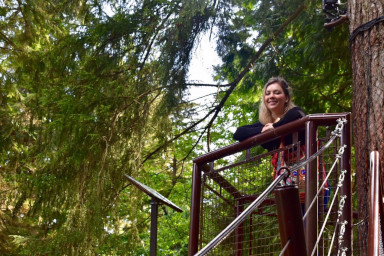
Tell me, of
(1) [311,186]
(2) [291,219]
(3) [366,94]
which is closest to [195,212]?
(1) [311,186]

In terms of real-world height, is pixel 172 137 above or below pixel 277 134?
above

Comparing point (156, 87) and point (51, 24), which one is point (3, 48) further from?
point (156, 87)

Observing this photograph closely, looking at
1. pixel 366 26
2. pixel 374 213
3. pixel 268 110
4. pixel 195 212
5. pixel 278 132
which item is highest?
pixel 366 26

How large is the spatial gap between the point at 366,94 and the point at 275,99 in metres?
0.61

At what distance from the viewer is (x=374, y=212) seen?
8.26 ft

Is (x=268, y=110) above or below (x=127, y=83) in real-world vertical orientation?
below

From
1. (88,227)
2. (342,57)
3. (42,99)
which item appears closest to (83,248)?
(88,227)

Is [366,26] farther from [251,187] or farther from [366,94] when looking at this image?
[251,187]

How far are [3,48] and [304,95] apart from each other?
18.1 ft

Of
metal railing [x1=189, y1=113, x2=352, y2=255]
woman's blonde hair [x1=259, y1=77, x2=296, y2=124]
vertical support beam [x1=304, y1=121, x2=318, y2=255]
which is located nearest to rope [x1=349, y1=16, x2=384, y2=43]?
woman's blonde hair [x1=259, y1=77, x2=296, y2=124]

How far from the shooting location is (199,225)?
3.95 metres

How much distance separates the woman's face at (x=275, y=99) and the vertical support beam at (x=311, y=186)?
92 cm

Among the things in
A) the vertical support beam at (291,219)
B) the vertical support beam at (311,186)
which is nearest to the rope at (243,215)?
the vertical support beam at (291,219)

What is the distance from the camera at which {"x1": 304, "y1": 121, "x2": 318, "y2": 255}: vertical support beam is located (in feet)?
9.70
